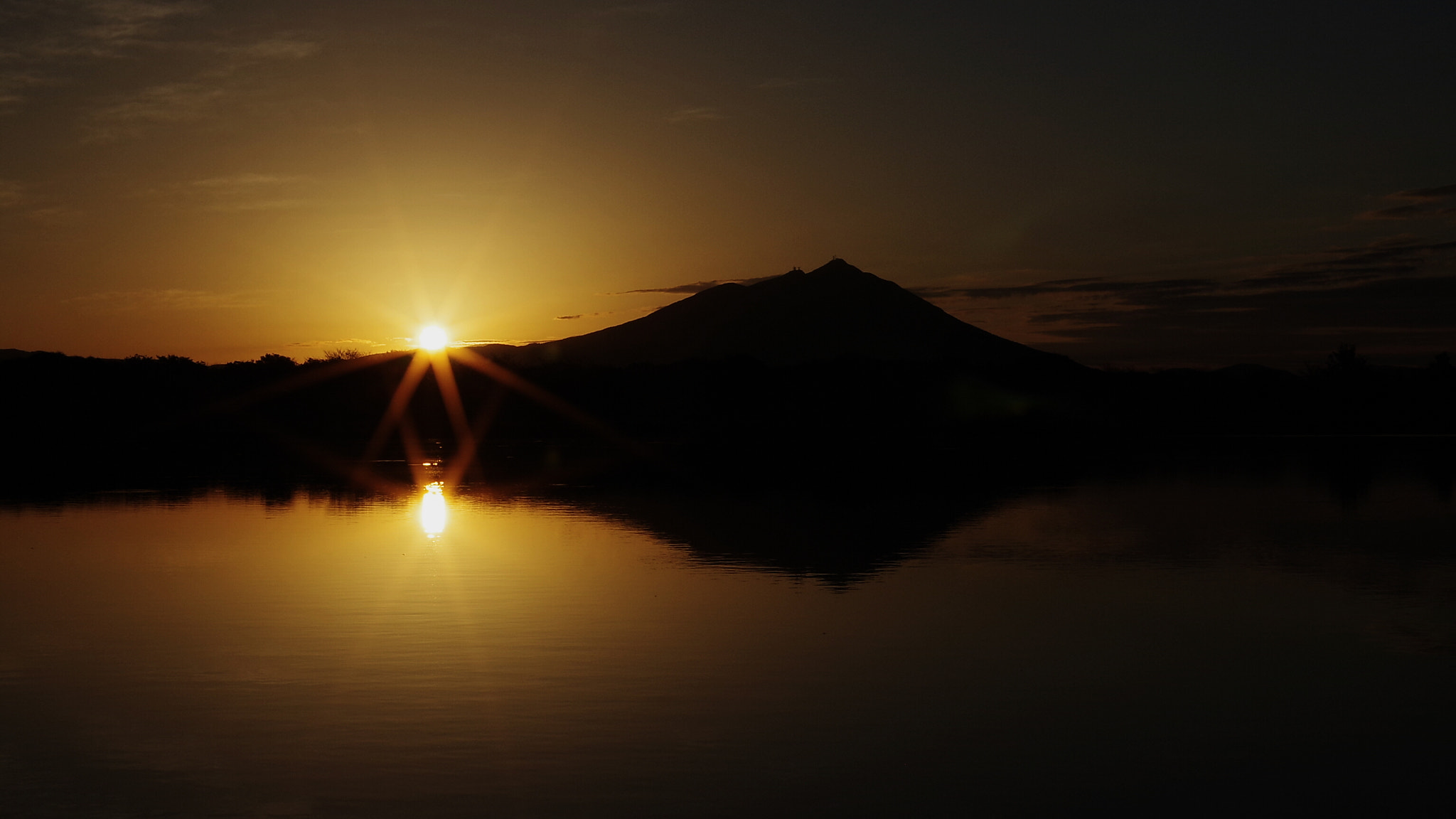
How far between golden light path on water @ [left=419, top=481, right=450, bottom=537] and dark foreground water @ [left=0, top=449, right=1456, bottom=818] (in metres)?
0.68

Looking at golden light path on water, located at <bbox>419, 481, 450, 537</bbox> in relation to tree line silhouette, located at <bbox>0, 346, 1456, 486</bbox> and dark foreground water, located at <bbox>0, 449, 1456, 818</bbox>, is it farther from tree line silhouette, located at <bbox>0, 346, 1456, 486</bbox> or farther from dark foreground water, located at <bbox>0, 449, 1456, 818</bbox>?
tree line silhouette, located at <bbox>0, 346, 1456, 486</bbox>

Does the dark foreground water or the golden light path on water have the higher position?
the golden light path on water


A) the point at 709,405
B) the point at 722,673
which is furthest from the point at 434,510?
the point at 709,405

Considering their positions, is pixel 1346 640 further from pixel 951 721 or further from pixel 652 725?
pixel 652 725

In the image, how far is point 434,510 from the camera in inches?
1178

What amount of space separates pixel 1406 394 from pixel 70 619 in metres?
149

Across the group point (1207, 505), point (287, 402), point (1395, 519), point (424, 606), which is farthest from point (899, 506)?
point (287, 402)

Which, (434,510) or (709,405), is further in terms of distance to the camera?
(709,405)

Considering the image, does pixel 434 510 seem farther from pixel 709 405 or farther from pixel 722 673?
pixel 709 405

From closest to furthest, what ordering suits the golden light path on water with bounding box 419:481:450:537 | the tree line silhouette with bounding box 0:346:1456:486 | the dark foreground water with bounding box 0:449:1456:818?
the dark foreground water with bounding box 0:449:1456:818, the golden light path on water with bounding box 419:481:450:537, the tree line silhouette with bounding box 0:346:1456:486

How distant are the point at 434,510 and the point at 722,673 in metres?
18.5

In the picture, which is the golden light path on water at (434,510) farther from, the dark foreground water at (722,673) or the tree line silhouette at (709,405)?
the tree line silhouette at (709,405)

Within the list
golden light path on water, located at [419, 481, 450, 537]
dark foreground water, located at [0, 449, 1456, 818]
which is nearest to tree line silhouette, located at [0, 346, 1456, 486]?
golden light path on water, located at [419, 481, 450, 537]

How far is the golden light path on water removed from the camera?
25766 millimetres
